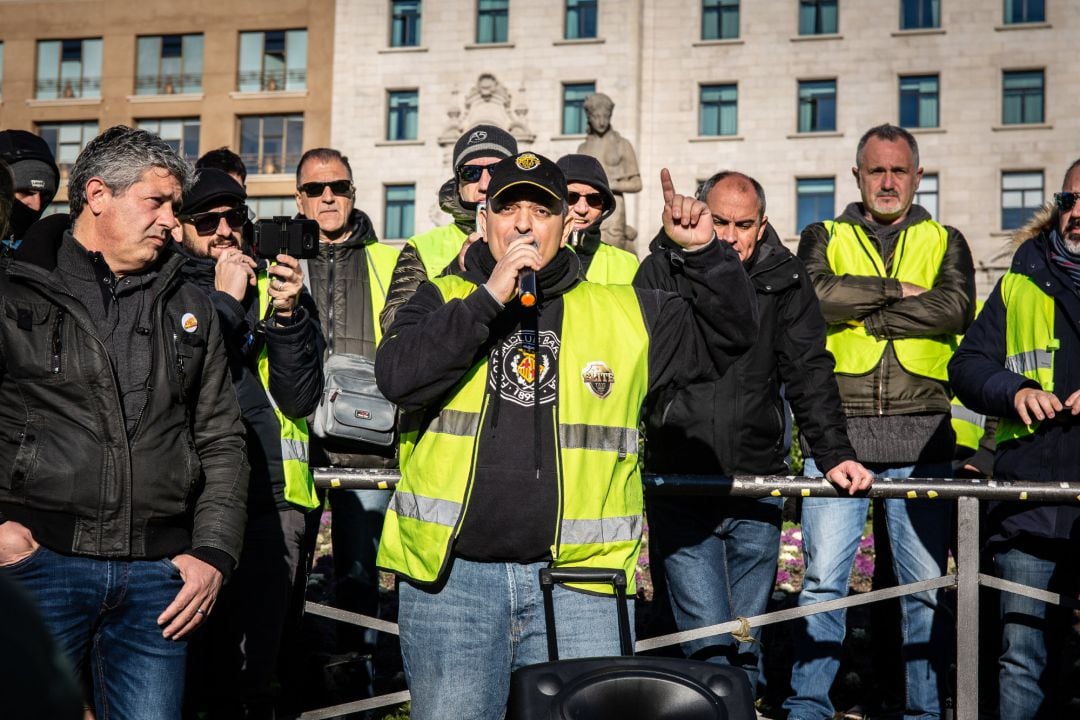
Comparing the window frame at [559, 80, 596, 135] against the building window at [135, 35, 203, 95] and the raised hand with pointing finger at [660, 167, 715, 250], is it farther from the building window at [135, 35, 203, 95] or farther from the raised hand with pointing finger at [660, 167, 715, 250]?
the raised hand with pointing finger at [660, 167, 715, 250]

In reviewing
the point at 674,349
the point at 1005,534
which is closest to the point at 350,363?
the point at 674,349

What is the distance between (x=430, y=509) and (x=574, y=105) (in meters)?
35.5

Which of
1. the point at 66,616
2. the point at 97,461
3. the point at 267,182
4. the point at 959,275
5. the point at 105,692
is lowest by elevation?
the point at 105,692

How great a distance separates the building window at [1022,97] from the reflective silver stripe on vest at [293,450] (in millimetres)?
35539

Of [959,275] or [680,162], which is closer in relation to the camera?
[959,275]

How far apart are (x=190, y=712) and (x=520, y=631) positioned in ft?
6.80

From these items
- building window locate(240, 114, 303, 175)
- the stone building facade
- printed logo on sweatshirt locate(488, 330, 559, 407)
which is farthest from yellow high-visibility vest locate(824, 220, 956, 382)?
building window locate(240, 114, 303, 175)

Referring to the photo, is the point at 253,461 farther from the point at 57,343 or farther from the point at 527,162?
the point at 527,162

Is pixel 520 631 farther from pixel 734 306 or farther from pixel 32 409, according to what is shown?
pixel 32 409

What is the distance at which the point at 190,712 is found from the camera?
497 cm

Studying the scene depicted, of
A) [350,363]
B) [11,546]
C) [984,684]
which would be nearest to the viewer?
[11,546]

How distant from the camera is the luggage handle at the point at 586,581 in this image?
340 centimetres

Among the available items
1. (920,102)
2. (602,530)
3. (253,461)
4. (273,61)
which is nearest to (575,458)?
(602,530)

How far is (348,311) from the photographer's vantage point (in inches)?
225
